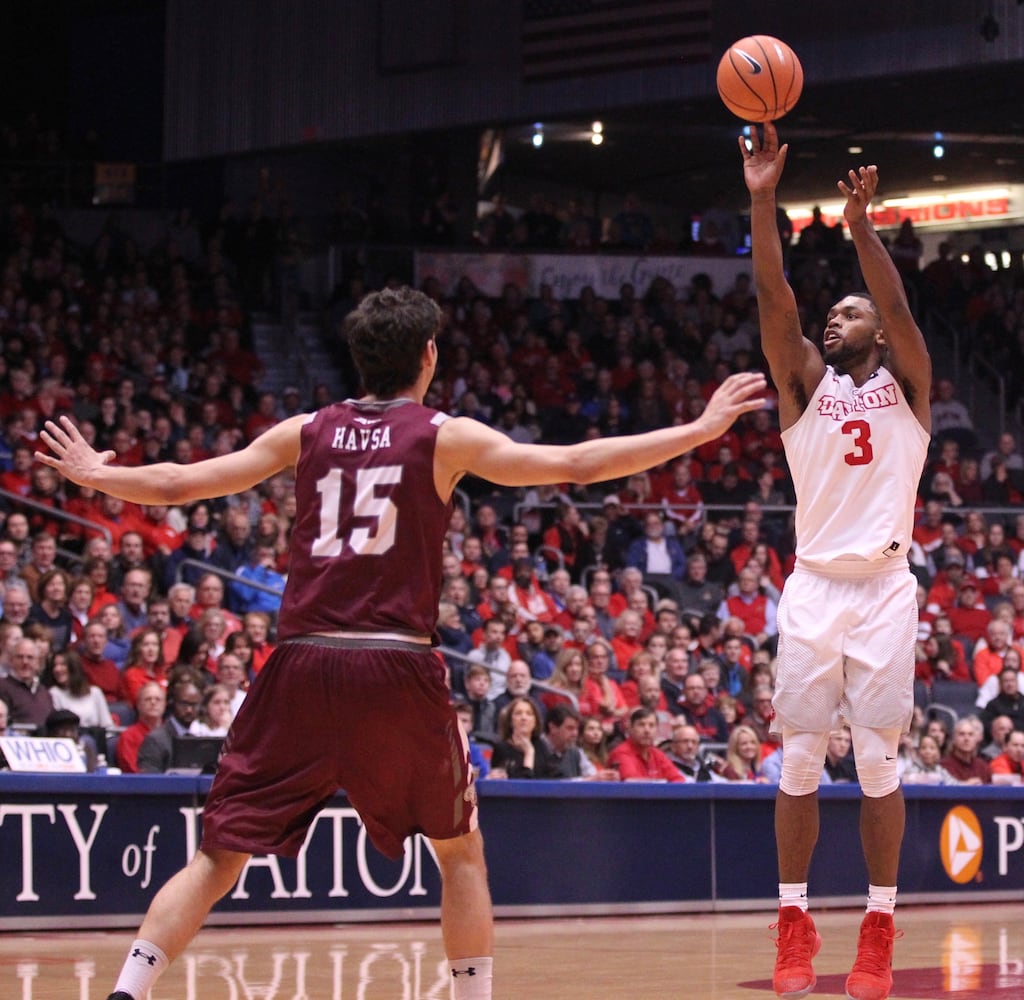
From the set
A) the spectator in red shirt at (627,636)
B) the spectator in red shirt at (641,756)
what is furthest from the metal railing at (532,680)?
the spectator in red shirt at (627,636)

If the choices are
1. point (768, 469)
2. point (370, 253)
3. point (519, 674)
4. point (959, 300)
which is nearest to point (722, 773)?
point (519, 674)

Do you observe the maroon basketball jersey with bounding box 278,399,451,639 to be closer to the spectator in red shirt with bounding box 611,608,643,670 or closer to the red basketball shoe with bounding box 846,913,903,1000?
the red basketball shoe with bounding box 846,913,903,1000

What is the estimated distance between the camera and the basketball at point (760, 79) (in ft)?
24.1

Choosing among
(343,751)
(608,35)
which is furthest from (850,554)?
(608,35)

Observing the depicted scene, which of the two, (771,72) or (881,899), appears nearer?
(881,899)

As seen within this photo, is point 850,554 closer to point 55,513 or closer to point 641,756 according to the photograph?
point 641,756

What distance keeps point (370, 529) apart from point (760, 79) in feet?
10.0

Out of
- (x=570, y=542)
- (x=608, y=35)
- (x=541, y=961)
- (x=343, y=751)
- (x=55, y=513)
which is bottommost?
(x=541, y=961)

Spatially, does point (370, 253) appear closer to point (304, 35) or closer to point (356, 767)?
point (304, 35)

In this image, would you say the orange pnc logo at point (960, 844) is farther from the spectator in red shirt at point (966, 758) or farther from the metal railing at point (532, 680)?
the metal railing at point (532, 680)

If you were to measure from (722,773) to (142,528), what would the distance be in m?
5.19

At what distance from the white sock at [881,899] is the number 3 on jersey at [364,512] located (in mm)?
2397

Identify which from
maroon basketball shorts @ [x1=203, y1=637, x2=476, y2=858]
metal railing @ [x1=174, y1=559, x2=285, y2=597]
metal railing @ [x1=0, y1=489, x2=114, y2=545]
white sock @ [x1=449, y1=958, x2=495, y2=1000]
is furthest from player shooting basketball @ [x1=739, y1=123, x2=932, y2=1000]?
metal railing @ [x1=0, y1=489, x2=114, y2=545]

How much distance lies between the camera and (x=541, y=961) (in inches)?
359
